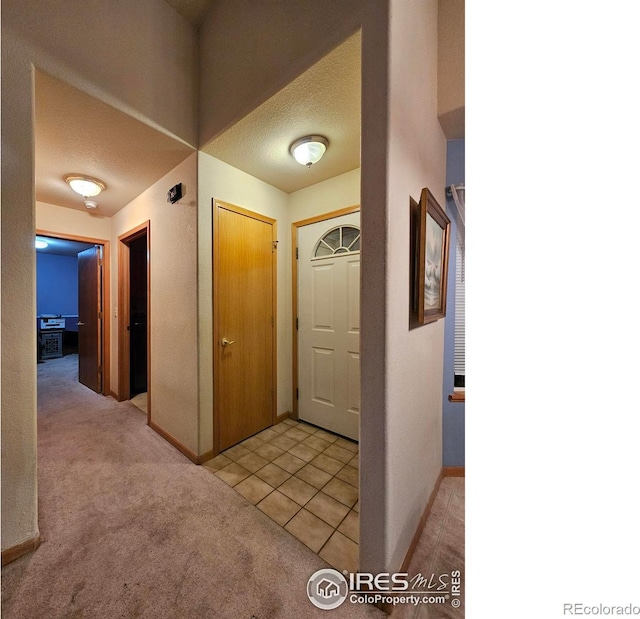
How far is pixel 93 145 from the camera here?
1.82m

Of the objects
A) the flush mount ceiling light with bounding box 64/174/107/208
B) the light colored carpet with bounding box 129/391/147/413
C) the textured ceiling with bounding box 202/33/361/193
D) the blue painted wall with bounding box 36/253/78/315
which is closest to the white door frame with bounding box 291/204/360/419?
the textured ceiling with bounding box 202/33/361/193

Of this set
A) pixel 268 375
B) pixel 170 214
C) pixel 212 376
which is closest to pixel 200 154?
pixel 170 214

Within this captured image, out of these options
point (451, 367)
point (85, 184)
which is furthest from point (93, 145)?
point (451, 367)

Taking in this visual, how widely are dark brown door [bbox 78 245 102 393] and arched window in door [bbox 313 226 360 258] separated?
289cm

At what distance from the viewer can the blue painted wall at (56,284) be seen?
6.12m

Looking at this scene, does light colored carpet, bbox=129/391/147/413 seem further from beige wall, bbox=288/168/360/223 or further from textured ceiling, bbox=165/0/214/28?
textured ceiling, bbox=165/0/214/28

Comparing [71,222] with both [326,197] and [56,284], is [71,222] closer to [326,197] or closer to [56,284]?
[326,197]

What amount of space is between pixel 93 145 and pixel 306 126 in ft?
5.08

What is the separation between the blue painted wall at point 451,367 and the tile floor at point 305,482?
2.37 ft

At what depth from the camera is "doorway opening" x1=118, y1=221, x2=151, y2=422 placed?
292 centimetres

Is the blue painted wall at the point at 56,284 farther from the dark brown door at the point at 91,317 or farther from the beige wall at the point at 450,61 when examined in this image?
the beige wall at the point at 450,61
